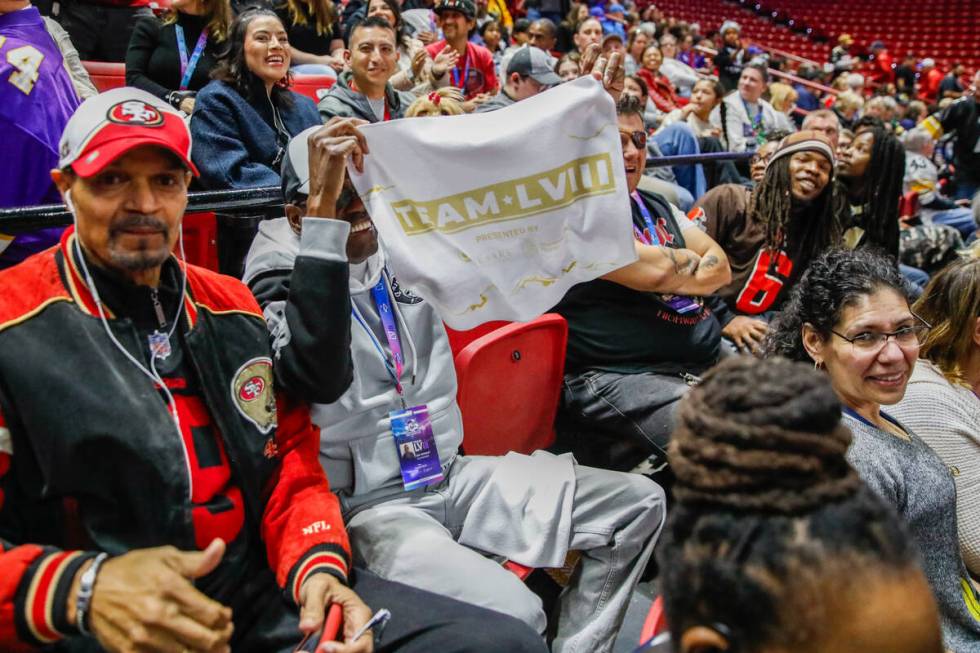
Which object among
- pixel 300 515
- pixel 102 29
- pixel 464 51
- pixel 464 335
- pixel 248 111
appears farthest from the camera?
pixel 464 51

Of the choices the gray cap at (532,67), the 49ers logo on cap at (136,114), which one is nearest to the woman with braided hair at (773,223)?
the gray cap at (532,67)

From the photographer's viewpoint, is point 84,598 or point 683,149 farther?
point 683,149

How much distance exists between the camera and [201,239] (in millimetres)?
2689

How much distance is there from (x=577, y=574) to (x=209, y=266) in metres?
1.60

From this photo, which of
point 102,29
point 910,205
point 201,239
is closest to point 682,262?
point 201,239

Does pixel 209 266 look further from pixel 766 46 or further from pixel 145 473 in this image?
pixel 766 46

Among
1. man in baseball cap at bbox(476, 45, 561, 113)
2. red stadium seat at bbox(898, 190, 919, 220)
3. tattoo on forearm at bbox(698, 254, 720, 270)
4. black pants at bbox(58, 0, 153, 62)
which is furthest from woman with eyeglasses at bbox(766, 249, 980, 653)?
red stadium seat at bbox(898, 190, 919, 220)

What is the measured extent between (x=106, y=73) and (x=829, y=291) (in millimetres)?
3514

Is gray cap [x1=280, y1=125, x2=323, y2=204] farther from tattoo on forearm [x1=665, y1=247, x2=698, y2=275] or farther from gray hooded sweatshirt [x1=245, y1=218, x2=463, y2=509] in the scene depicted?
tattoo on forearm [x1=665, y1=247, x2=698, y2=275]

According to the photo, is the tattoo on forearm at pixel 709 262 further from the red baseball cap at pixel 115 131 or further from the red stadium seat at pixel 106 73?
the red stadium seat at pixel 106 73

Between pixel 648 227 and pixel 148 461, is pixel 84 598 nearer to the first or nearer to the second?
pixel 148 461

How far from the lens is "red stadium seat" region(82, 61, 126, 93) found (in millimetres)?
3896

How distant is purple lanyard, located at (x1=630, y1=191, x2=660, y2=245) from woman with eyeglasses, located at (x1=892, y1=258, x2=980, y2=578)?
35.0 inches

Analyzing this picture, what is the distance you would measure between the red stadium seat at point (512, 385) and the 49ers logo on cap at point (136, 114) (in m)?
1.10
